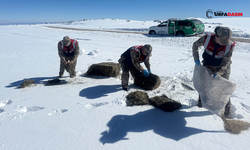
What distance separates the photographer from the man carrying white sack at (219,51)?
244 cm

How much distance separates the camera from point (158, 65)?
6.18m

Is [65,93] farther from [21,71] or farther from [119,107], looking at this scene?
[21,71]

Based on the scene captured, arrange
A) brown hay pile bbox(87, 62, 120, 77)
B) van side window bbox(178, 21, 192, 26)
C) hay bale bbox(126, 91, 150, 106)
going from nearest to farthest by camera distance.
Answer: hay bale bbox(126, 91, 150, 106), brown hay pile bbox(87, 62, 120, 77), van side window bbox(178, 21, 192, 26)

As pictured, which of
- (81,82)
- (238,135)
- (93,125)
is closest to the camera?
(238,135)

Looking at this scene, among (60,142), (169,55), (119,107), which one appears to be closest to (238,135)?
(119,107)

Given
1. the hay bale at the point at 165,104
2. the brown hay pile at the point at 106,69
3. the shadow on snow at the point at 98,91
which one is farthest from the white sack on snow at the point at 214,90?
the brown hay pile at the point at 106,69

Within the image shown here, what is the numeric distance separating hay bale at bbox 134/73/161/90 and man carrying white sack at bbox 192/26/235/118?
1.12 m

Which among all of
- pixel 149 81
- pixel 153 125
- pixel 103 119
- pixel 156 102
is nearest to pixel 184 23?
pixel 149 81

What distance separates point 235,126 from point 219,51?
3.98ft

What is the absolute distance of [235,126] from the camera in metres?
2.49

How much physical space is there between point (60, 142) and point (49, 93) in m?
1.80

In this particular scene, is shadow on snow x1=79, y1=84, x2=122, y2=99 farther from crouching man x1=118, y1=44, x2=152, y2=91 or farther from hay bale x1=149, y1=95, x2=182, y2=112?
hay bale x1=149, y1=95, x2=182, y2=112

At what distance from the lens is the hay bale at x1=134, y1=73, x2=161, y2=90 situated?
385 cm

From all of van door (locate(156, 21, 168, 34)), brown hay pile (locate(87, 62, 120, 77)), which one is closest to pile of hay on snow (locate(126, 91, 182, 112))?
brown hay pile (locate(87, 62, 120, 77))
